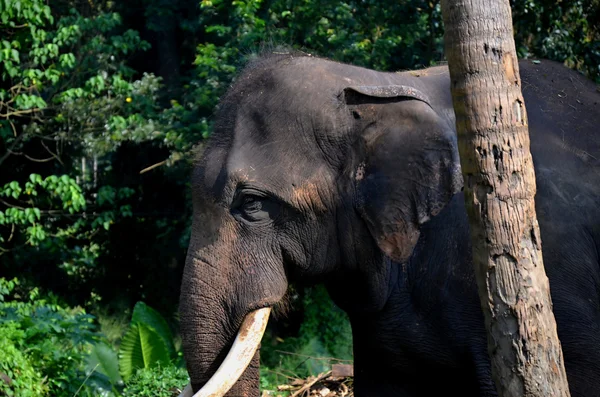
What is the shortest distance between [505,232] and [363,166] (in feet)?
3.58

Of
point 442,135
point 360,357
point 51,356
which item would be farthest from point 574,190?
point 51,356

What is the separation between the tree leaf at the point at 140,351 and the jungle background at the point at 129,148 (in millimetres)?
14

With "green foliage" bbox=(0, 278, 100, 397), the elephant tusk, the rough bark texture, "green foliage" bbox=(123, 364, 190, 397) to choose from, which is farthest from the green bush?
the rough bark texture

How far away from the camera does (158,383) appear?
24.8ft

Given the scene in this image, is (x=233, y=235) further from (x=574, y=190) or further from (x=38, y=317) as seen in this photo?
(x=38, y=317)

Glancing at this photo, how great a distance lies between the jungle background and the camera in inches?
330

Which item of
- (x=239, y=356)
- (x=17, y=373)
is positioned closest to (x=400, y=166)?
(x=239, y=356)

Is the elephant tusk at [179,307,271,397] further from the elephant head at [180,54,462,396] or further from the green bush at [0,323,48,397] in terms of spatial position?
the green bush at [0,323,48,397]

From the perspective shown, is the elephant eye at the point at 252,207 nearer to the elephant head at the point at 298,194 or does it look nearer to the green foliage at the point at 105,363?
the elephant head at the point at 298,194

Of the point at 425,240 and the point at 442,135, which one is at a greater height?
the point at 442,135

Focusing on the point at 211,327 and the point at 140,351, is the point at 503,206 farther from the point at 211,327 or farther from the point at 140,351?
the point at 140,351

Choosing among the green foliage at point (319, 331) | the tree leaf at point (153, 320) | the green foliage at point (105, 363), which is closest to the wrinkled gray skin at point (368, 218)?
the green foliage at point (105, 363)

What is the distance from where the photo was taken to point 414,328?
452cm

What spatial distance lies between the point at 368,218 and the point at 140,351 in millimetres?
5431
